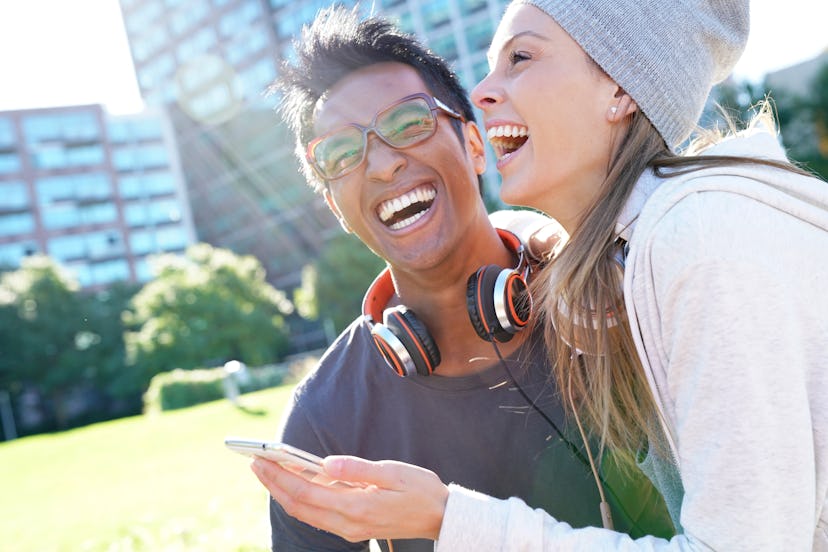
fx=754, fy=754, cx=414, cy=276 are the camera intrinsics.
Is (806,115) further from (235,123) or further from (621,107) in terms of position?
(235,123)

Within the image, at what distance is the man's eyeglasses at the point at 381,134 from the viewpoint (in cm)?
318

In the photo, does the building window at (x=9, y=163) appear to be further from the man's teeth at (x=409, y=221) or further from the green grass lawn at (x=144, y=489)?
the man's teeth at (x=409, y=221)

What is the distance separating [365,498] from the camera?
1754 mm

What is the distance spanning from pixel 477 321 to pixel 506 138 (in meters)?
0.65

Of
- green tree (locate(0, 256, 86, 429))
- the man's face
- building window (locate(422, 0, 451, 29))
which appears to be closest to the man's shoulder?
the man's face

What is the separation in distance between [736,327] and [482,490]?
1.46 metres

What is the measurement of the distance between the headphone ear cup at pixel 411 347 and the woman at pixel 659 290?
0.54 meters

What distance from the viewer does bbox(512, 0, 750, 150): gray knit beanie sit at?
2.11 m

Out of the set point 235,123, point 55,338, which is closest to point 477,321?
point 55,338

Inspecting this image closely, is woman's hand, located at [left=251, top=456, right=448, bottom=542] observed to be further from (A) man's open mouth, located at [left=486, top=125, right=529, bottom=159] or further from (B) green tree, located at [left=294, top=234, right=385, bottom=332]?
(B) green tree, located at [left=294, top=234, right=385, bottom=332]

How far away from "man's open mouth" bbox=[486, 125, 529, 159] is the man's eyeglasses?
2.54ft

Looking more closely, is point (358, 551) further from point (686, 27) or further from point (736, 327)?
point (686, 27)

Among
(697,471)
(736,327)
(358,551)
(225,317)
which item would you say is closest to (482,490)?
(358,551)

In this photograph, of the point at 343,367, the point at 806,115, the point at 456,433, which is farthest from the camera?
the point at 806,115
